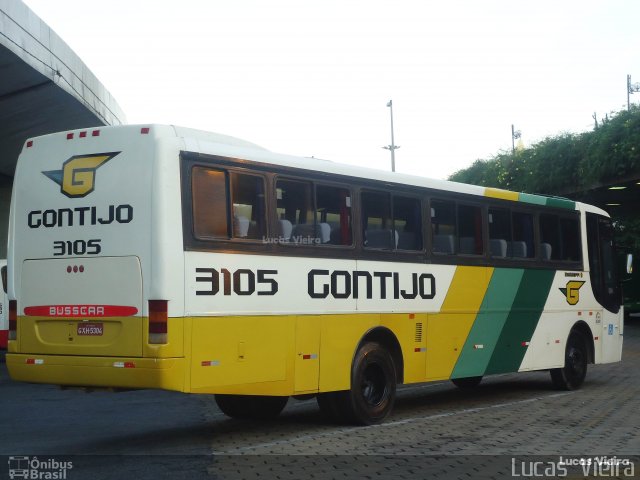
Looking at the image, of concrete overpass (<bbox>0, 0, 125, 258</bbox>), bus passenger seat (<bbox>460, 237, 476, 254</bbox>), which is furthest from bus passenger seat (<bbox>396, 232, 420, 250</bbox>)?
concrete overpass (<bbox>0, 0, 125, 258</bbox>)

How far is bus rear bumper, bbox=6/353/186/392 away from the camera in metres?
9.45

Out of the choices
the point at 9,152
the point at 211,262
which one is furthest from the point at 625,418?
Result: the point at 9,152

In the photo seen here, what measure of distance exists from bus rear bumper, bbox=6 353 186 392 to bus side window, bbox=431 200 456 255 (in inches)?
196

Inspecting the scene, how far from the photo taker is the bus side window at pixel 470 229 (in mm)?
14023

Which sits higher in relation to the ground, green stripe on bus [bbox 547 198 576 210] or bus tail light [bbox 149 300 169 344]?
green stripe on bus [bbox 547 198 576 210]

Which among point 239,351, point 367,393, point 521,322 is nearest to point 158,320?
point 239,351

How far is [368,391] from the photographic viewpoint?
478 inches

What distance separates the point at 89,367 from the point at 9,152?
28.4 meters

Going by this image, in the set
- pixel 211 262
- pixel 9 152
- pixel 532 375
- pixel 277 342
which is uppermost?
pixel 9 152

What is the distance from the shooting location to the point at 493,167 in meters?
51.5

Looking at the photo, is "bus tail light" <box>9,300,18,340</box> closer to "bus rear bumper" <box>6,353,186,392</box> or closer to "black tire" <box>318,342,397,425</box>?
"bus rear bumper" <box>6,353,186,392</box>

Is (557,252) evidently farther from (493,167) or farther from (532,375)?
(493,167)

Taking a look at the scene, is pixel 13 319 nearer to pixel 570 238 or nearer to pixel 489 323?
pixel 489 323

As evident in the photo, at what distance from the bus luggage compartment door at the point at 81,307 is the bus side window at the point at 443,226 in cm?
505
